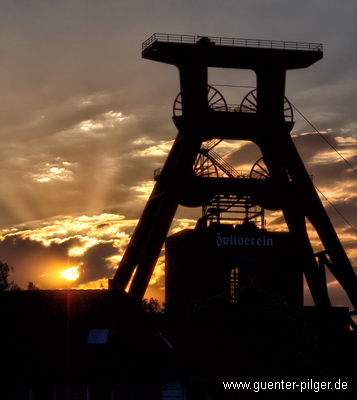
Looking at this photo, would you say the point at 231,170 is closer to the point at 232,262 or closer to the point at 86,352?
the point at 232,262

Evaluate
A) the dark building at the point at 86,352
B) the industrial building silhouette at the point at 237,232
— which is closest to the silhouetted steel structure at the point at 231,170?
the industrial building silhouette at the point at 237,232

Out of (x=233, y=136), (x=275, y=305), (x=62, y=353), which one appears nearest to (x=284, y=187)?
(x=233, y=136)

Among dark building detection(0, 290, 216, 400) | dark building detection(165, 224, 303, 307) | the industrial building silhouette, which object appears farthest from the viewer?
dark building detection(165, 224, 303, 307)

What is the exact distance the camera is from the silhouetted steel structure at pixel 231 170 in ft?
390

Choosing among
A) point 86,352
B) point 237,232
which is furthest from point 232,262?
point 86,352

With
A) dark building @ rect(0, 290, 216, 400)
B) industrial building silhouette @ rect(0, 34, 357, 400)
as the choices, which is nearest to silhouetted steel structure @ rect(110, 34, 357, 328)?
industrial building silhouette @ rect(0, 34, 357, 400)

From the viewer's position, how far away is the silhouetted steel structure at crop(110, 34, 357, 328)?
390 feet

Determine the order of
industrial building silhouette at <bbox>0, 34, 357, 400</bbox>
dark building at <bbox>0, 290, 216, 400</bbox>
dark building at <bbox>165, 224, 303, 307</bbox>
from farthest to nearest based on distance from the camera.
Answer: dark building at <bbox>165, 224, 303, 307</bbox> → industrial building silhouette at <bbox>0, 34, 357, 400</bbox> → dark building at <bbox>0, 290, 216, 400</bbox>

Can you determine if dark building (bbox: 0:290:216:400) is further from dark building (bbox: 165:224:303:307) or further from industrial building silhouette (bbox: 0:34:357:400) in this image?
dark building (bbox: 165:224:303:307)

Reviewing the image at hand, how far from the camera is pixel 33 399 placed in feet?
218

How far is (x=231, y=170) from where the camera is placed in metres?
123

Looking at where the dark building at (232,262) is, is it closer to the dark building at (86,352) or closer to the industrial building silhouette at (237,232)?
the industrial building silhouette at (237,232)

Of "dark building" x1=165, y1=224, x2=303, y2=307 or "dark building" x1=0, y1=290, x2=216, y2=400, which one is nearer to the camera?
"dark building" x1=0, y1=290, x2=216, y2=400

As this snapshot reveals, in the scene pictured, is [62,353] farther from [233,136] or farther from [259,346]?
[233,136]
